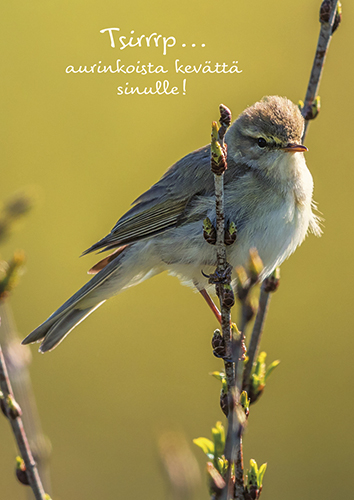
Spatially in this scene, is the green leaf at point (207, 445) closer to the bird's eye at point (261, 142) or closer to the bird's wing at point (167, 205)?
the bird's wing at point (167, 205)

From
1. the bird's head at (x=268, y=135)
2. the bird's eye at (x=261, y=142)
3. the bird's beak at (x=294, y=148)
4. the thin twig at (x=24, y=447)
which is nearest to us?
the thin twig at (x=24, y=447)

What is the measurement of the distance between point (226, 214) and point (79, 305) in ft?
3.37

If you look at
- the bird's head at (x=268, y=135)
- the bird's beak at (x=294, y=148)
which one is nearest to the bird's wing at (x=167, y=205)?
the bird's head at (x=268, y=135)

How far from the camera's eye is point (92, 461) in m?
4.60

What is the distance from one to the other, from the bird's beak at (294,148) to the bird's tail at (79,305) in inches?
44.2

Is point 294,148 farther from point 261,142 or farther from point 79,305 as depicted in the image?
point 79,305

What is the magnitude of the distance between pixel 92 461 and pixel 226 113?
11.9 ft

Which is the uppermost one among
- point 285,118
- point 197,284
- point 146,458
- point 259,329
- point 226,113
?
point 285,118

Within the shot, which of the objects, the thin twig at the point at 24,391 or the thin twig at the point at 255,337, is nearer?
the thin twig at the point at 24,391

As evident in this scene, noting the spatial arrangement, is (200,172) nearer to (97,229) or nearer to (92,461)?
(97,229)

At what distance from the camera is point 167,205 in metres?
3.30

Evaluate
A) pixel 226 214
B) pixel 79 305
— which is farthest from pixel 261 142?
pixel 79 305

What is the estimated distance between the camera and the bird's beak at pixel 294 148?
2.88 metres

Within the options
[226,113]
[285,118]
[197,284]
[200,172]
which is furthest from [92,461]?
[226,113]
